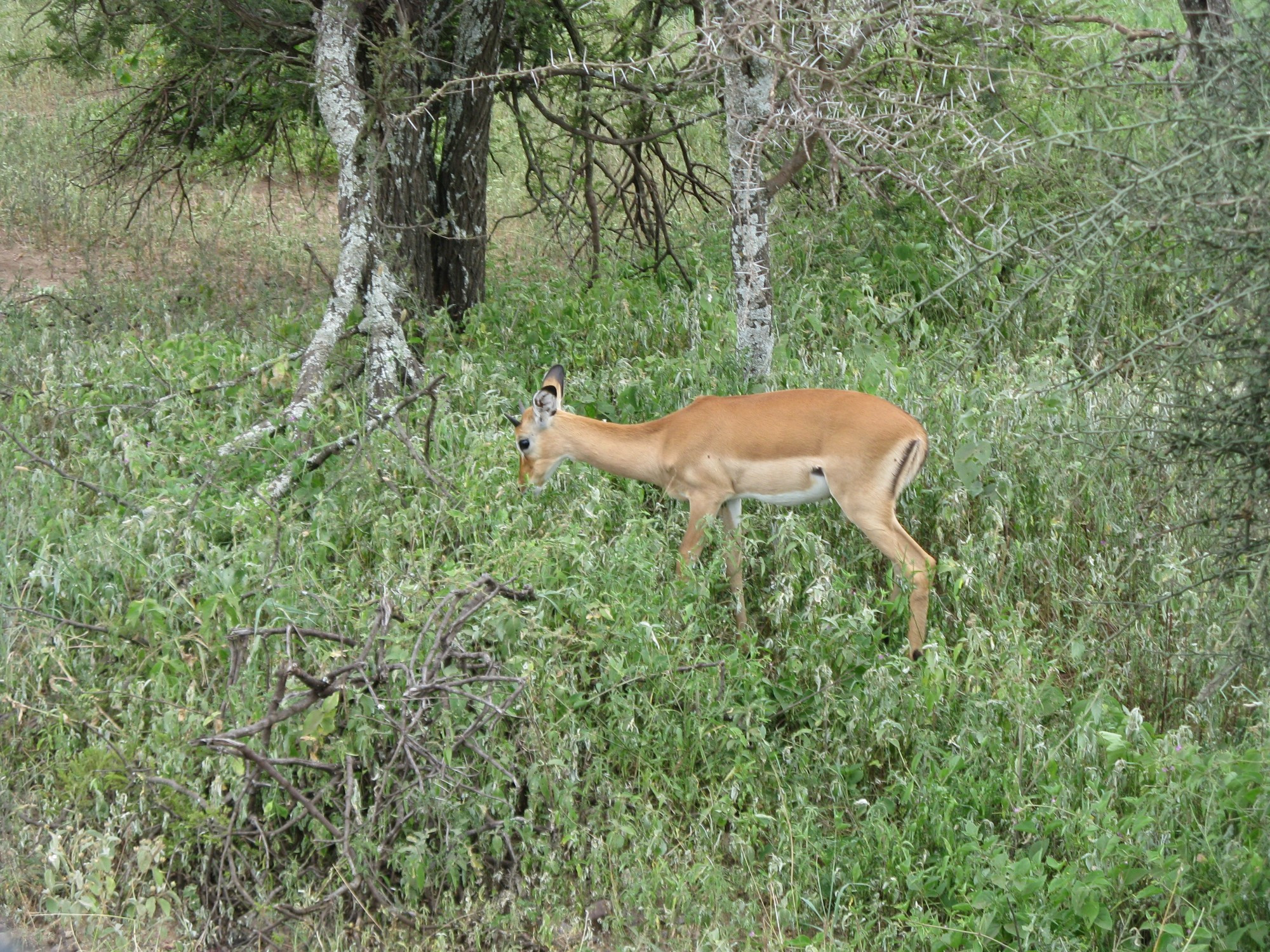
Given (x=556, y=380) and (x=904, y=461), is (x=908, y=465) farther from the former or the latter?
(x=556, y=380)

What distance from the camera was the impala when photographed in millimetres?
5395

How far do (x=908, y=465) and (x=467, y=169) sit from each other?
435 centimetres

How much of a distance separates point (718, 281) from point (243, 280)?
4096 millimetres

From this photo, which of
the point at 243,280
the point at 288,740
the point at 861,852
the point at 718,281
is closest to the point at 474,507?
the point at 288,740

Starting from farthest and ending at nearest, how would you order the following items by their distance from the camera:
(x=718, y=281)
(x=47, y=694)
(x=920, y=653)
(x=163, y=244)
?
1. (x=163, y=244)
2. (x=718, y=281)
3. (x=920, y=653)
4. (x=47, y=694)

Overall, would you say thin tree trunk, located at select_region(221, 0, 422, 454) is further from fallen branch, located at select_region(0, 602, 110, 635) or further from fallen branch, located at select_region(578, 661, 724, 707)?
fallen branch, located at select_region(578, 661, 724, 707)

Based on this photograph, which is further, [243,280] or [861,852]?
[243,280]

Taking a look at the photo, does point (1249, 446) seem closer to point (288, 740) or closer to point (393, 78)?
point (288, 740)

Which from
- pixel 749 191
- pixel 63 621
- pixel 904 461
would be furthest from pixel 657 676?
pixel 749 191

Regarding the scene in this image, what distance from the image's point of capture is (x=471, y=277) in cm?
878

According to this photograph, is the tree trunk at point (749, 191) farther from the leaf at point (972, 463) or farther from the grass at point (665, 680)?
the leaf at point (972, 463)

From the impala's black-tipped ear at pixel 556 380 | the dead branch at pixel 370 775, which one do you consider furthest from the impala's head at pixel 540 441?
the dead branch at pixel 370 775

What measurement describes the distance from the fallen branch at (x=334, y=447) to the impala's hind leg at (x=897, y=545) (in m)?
1.82

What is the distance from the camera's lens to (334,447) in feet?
19.4
